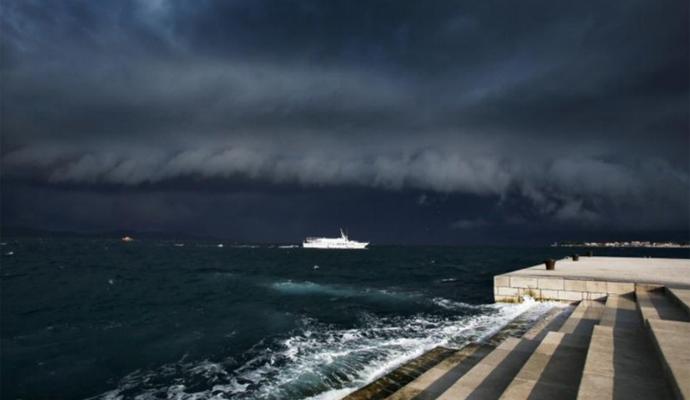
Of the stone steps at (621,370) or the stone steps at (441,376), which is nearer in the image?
the stone steps at (621,370)

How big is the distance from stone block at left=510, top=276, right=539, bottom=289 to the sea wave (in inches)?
69.8

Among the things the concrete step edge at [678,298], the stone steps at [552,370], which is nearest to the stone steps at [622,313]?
the concrete step edge at [678,298]

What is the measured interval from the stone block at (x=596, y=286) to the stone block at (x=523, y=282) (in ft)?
7.27

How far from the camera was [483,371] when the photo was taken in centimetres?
716

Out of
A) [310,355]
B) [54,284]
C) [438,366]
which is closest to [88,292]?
[54,284]

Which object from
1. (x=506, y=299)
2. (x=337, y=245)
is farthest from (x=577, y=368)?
(x=337, y=245)

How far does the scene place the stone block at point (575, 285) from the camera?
54.9 ft

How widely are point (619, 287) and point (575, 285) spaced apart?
167cm

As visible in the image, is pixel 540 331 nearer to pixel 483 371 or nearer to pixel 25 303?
pixel 483 371

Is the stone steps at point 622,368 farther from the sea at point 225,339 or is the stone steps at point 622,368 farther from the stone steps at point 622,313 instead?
the sea at point 225,339

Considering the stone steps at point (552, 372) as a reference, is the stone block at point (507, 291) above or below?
below

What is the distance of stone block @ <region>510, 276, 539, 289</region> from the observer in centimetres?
1823

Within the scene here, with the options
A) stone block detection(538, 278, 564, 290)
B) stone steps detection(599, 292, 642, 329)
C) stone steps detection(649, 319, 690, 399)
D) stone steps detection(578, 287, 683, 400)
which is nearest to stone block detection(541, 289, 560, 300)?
stone block detection(538, 278, 564, 290)

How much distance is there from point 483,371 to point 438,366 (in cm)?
135
